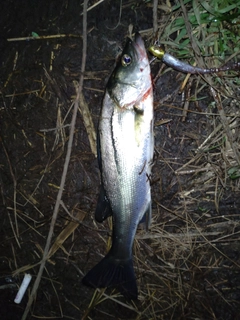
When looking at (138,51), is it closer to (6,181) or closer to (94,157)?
(94,157)

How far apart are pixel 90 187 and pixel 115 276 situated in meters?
0.79

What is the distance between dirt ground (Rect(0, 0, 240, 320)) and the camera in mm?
2561

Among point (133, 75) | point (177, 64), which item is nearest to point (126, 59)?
point (133, 75)

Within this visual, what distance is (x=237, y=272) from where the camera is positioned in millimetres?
2596

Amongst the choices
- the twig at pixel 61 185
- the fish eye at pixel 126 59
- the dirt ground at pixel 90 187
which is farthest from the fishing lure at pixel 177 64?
the twig at pixel 61 185

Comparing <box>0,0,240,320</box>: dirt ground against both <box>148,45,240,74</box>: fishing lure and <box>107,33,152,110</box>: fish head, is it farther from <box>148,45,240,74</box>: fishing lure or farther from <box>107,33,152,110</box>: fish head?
<box>107,33,152,110</box>: fish head

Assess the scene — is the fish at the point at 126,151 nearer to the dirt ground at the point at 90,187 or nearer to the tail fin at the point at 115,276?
the tail fin at the point at 115,276

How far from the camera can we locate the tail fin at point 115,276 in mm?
2451

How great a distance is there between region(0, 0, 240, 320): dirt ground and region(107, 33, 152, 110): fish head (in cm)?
41

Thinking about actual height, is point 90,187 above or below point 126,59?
below

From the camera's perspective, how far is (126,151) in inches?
87.4

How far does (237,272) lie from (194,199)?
0.72 m

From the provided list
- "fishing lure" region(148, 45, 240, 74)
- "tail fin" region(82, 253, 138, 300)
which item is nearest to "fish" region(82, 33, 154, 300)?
"tail fin" region(82, 253, 138, 300)

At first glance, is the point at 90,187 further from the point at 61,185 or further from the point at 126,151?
the point at 126,151
